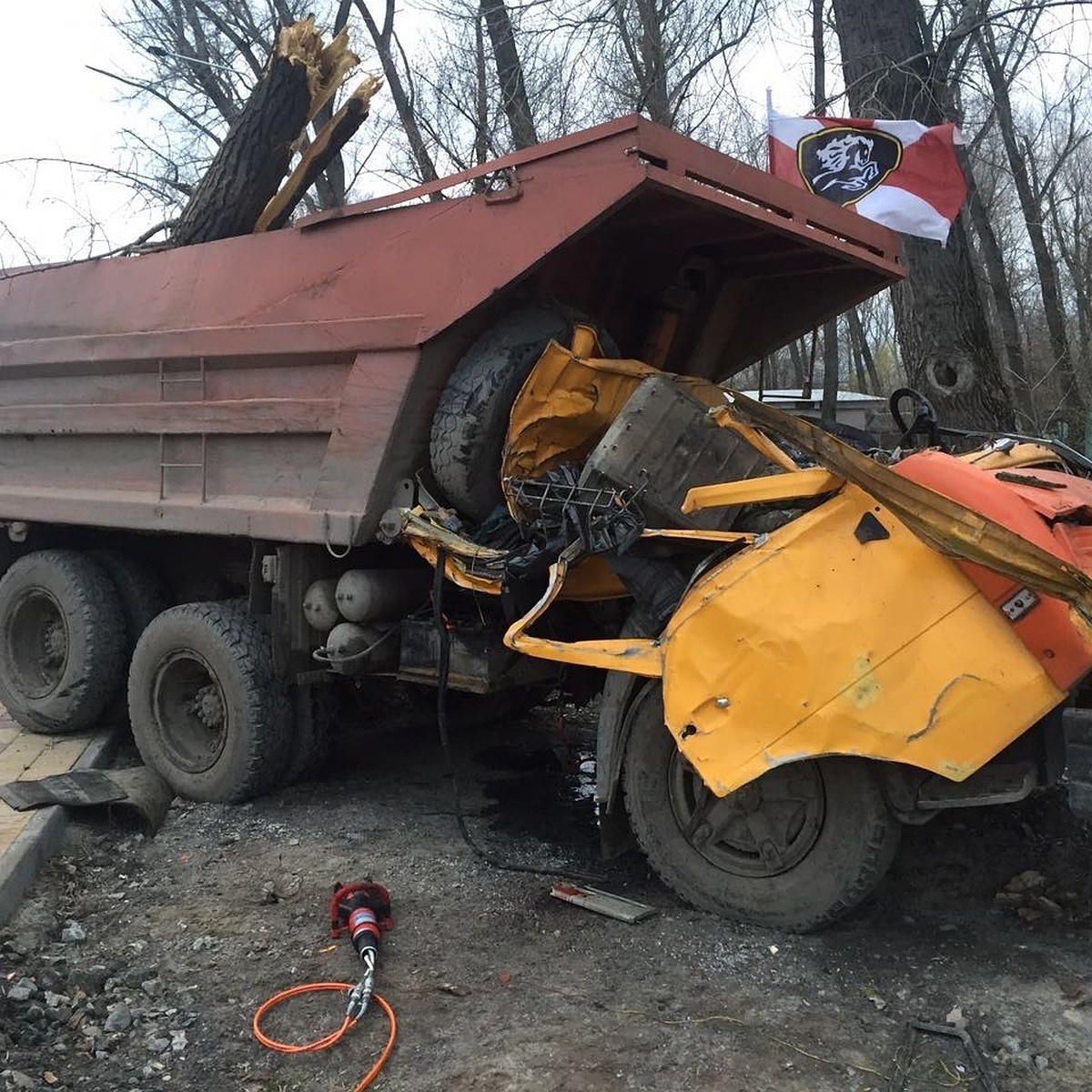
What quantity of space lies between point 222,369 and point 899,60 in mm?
5188

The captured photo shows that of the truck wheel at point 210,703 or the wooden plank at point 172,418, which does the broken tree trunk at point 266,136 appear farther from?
the truck wheel at point 210,703

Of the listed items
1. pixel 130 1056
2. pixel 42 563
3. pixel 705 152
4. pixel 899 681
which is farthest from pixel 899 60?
pixel 130 1056

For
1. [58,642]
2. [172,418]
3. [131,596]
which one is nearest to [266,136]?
[172,418]

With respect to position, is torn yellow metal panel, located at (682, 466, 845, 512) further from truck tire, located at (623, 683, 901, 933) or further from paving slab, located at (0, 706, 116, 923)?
paving slab, located at (0, 706, 116, 923)

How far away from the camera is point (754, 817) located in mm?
3346

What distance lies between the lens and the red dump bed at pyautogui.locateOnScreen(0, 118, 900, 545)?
378 cm

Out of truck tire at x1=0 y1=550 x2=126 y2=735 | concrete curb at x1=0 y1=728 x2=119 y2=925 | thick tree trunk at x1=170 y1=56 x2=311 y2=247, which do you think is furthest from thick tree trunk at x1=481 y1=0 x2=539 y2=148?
concrete curb at x1=0 y1=728 x2=119 y2=925

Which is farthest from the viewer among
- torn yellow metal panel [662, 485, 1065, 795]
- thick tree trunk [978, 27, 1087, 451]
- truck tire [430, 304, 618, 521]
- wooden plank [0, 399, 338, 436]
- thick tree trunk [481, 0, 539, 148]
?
thick tree trunk [481, 0, 539, 148]

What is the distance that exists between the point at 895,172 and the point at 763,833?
170 inches

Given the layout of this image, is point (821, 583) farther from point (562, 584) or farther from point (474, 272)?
point (474, 272)

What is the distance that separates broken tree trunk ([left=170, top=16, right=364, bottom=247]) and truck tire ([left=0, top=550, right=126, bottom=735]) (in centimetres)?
194

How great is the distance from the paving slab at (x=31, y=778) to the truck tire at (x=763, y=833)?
220 centimetres

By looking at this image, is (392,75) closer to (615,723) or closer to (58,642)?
(58,642)

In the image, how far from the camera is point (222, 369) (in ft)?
15.7
